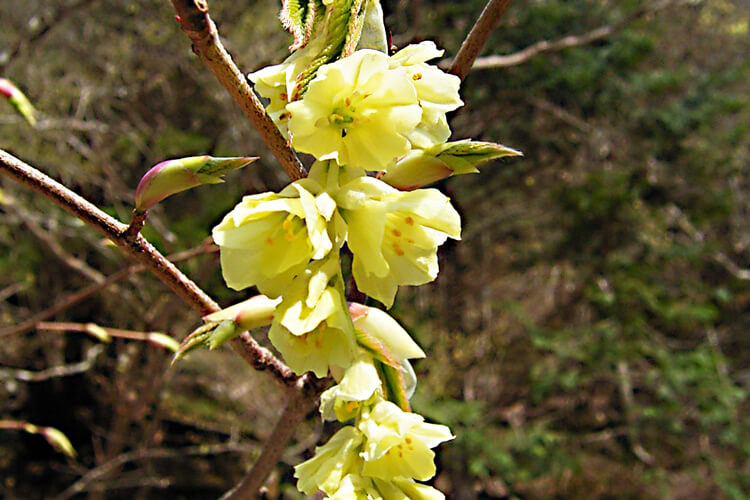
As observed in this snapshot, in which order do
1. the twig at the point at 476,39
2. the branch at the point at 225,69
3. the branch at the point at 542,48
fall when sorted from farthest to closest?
1. the branch at the point at 542,48
2. the twig at the point at 476,39
3. the branch at the point at 225,69

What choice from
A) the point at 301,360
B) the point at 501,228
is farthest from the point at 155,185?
the point at 501,228

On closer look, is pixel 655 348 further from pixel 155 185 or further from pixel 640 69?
pixel 155 185

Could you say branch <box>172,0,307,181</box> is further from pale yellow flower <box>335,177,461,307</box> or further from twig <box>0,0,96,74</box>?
twig <box>0,0,96,74</box>

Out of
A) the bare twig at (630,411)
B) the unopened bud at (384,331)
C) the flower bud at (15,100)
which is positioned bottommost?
the bare twig at (630,411)

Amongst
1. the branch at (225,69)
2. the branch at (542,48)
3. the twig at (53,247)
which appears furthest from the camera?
the twig at (53,247)

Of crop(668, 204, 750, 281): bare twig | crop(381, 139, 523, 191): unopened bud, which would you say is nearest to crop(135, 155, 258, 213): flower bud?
crop(381, 139, 523, 191): unopened bud

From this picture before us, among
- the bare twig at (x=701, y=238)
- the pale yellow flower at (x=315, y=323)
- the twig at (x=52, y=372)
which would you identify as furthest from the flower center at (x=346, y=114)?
the bare twig at (x=701, y=238)

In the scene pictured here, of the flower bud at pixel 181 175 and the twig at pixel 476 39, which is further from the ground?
the flower bud at pixel 181 175

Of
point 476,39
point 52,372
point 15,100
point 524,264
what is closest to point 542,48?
point 476,39

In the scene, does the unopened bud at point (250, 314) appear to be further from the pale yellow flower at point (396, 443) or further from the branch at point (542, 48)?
the branch at point (542, 48)
